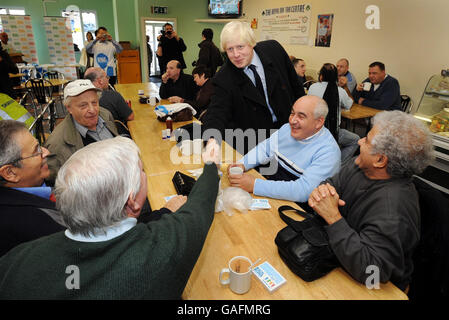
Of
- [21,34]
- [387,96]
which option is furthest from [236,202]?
[21,34]

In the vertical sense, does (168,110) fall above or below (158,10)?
below

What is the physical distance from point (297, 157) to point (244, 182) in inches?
18.7

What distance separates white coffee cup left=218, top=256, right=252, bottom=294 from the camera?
1.04m

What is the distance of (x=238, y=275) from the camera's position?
103 centimetres

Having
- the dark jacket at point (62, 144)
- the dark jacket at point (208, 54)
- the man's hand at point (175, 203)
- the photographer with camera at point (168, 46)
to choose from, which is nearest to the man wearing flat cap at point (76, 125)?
the dark jacket at point (62, 144)

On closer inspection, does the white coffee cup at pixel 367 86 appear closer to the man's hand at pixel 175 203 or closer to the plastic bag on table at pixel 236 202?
the plastic bag on table at pixel 236 202

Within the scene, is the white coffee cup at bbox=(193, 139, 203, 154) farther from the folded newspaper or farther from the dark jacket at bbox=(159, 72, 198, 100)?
the dark jacket at bbox=(159, 72, 198, 100)

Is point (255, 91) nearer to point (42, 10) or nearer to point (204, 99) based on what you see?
point (204, 99)

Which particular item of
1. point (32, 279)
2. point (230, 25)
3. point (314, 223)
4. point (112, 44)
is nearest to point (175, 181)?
point (314, 223)

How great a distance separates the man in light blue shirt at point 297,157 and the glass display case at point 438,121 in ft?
7.49

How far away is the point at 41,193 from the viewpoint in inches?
55.2

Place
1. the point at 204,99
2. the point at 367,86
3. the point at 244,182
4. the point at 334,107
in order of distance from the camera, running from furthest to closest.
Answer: the point at 367,86, the point at 204,99, the point at 334,107, the point at 244,182

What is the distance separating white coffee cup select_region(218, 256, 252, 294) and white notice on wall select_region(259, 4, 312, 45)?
6550 mm
